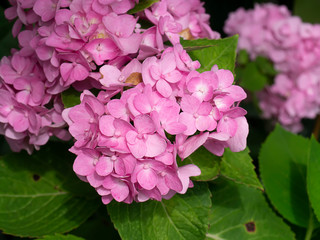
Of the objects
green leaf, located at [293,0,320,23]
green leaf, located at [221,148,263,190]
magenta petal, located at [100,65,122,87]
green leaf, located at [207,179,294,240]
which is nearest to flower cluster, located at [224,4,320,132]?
green leaf, located at [293,0,320,23]

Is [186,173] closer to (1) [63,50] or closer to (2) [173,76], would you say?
(2) [173,76]

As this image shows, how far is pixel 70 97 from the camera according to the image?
647 millimetres

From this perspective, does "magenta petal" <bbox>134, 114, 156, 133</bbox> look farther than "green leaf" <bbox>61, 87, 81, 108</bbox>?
No

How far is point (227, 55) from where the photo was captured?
71 centimetres

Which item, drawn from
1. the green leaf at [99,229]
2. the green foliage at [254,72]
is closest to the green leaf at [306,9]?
the green foliage at [254,72]

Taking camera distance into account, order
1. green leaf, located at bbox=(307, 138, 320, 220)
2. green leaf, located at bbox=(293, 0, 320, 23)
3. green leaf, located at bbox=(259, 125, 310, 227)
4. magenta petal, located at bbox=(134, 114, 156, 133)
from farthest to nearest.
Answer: green leaf, located at bbox=(293, 0, 320, 23) < green leaf, located at bbox=(259, 125, 310, 227) < green leaf, located at bbox=(307, 138, 320, 220) < magenta petal, located at bbox=(134, 114, 156, 133)

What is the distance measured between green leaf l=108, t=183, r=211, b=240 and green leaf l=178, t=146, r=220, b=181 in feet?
0.21

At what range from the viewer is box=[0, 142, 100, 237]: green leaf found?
79 centimetres

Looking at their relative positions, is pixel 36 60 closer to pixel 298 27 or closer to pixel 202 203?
pixel 202 203

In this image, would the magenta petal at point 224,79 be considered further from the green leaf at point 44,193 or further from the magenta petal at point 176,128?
the green leaf at point 44,193

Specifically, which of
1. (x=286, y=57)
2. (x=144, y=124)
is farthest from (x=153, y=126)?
(x=286, y=57)

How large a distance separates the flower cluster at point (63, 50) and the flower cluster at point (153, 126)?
0.12 ft

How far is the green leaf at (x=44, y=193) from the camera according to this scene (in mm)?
794

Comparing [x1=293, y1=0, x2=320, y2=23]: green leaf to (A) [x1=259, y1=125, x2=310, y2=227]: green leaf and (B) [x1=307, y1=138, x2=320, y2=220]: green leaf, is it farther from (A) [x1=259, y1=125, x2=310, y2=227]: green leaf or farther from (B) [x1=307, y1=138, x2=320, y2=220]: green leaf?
(B) [x1=307, y1=138, x2=320, y2=220]: green leaf
